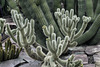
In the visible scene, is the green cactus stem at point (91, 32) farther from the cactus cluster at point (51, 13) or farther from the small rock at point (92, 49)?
the small rock at point (92, 49)

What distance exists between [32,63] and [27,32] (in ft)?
2.42

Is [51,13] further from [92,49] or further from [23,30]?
[23,30]

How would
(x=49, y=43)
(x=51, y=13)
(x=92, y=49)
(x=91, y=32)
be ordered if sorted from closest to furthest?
(x=49, y=43) < (x=92, y=49) < (x=91, y=32) < (x=51, y=13)

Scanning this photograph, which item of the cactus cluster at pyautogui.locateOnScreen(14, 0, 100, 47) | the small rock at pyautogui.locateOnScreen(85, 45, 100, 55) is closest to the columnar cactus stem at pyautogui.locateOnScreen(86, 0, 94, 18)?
the cactus cluster at pyautogui.locateOnScreen(14, 0, 100, 47)

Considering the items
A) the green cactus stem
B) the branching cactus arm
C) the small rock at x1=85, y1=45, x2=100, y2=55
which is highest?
the branching cactus arm

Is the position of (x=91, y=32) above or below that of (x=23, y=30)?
below

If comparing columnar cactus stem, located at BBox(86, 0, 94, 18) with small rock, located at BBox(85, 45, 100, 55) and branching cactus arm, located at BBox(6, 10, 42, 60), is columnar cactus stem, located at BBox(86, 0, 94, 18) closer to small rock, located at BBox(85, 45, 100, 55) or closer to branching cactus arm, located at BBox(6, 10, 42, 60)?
small rock, located at BBox(85, 45, 100, 55)

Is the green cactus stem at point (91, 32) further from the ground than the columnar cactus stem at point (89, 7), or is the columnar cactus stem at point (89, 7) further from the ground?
the columnar cactus stem at point (89, 7)

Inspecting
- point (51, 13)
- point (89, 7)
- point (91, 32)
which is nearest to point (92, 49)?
point (91, 32)

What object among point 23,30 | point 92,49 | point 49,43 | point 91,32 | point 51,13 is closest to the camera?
point 49,43

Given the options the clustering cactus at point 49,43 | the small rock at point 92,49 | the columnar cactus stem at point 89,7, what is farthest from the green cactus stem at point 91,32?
the clustering cactus at point 49,43

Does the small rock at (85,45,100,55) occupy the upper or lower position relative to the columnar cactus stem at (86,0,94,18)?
lower

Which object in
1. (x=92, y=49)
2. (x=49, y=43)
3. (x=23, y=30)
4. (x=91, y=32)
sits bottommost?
(x=92, y=49)

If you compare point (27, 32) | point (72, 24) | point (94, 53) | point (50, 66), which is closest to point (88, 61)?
point (94, 53)
